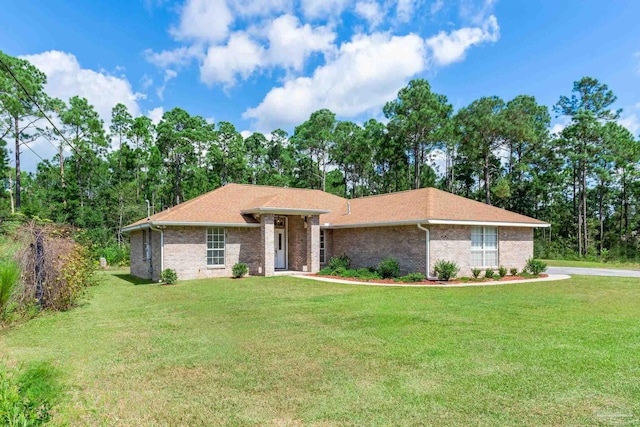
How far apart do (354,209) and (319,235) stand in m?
3.10

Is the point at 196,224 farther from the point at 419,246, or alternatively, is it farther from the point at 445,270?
the point at 445,270

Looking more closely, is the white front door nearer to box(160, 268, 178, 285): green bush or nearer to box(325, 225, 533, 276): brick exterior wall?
box(325, 225, 533, 276): brick exterior wall

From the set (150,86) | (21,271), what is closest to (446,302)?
(21,271)

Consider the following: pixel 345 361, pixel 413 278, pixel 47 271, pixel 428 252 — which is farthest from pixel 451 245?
pixel 47 271

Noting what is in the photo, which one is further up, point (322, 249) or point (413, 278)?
point (322, 249)

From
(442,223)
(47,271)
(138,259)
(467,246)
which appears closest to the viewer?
(47,271)

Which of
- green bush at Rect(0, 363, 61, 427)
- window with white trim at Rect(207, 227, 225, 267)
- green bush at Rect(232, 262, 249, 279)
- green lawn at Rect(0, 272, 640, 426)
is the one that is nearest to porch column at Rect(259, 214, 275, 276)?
green bush at Rect(232, 262, 249, 279)

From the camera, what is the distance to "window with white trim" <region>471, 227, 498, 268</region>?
17.9 m

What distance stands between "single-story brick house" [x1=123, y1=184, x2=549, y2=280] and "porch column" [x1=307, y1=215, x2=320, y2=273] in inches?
2.0

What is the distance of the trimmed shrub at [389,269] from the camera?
677 inches

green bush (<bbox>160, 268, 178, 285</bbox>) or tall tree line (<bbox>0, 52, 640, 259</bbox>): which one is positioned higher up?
tall tree line (<bbox>0, 52, 640, 259</bbox>)

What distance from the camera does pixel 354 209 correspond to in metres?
22.6

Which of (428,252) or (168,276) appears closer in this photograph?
(428,252)

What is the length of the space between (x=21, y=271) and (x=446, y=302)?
10892 mm
